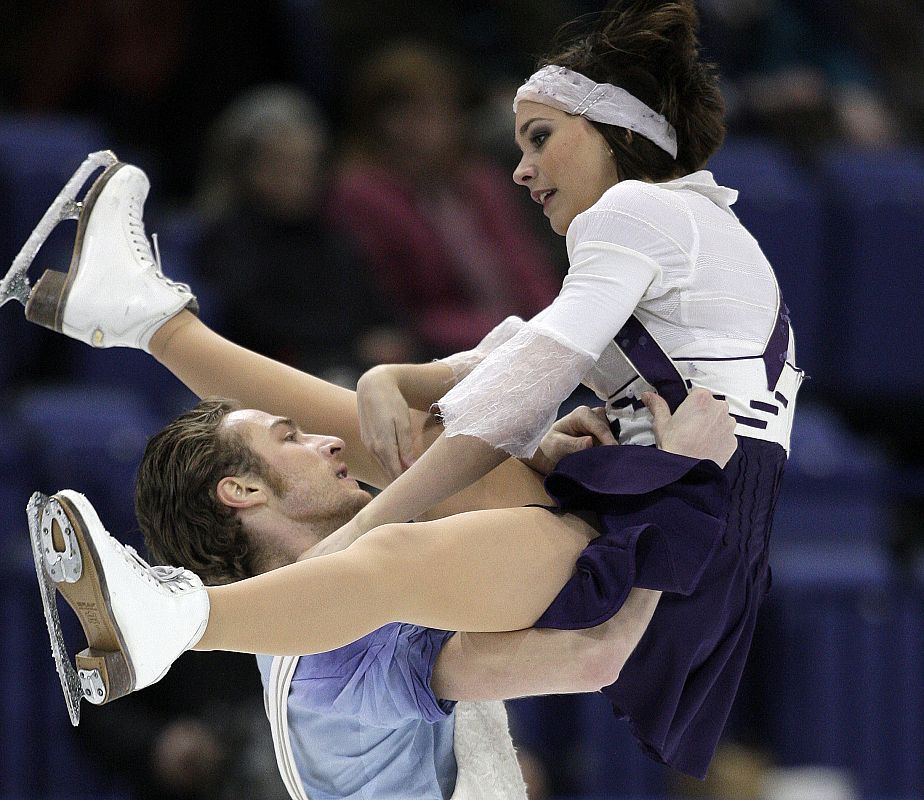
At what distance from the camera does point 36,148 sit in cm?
449

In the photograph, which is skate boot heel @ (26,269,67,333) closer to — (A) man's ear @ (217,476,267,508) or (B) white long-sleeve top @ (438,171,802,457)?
(A) man's ear @ (217,476,267,508)

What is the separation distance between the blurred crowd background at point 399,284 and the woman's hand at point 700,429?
5.13ft

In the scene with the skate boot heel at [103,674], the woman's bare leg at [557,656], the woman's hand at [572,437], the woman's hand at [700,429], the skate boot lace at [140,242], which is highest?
the skate boot lace at [140,242]

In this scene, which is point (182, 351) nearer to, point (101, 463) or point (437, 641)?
point (437, 641)

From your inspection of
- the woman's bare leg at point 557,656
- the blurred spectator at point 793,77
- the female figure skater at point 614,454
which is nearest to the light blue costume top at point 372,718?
the woman's bare leg at point 557,656

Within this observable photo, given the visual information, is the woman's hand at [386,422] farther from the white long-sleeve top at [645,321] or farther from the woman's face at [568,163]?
the woman's face at [568,163]

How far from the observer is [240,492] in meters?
2.62

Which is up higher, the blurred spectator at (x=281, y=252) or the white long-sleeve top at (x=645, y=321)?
the white long-sleeve top at (x=645, y=321)

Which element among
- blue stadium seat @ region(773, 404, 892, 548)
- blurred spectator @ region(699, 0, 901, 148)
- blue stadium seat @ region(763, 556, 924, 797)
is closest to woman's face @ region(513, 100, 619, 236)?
blue stadium seat @ region(763, 556, 924, 797)

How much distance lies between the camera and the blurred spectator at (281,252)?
4.29 meters

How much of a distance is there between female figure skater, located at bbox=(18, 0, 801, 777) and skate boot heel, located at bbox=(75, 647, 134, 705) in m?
0.01

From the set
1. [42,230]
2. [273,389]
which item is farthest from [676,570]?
[42,230]

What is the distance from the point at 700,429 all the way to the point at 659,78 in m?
0.61

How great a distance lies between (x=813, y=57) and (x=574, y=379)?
12.7ft
